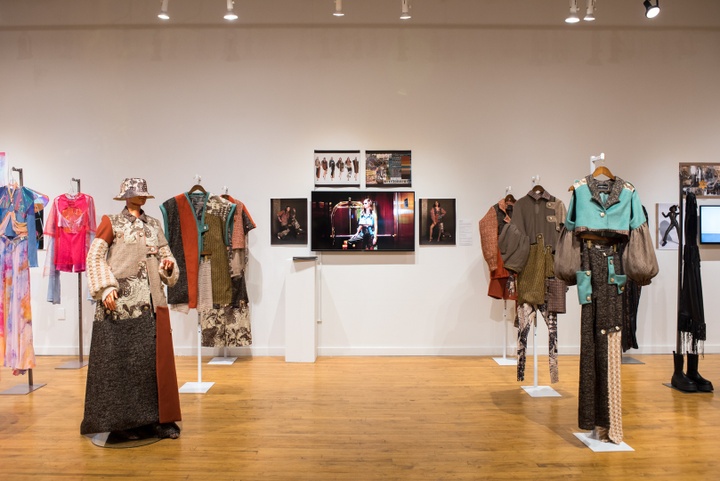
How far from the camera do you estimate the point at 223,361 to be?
5902 millimetres

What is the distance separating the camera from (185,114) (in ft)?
20.5

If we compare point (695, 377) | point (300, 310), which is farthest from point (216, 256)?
point (695, 377)

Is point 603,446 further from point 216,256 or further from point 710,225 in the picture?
point 710,225

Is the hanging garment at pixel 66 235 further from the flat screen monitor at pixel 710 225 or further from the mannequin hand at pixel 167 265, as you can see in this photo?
the flat screen monitor at pixel 710 225

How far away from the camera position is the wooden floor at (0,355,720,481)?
3.15 m

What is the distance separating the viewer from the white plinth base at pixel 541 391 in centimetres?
462

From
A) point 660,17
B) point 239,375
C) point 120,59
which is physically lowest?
point 239,375

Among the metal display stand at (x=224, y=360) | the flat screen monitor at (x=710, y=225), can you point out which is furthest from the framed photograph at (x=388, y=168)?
the flat screen monitor at (x=710, y=225)

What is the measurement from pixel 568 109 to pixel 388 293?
10.1 ft

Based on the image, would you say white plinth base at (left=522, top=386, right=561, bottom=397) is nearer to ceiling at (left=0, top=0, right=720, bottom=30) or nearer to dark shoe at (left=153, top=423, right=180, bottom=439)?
dark shoe at (left=153, top=423, right=180, bottom=439)

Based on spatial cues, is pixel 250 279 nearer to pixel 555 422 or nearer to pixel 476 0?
pixel 555 422

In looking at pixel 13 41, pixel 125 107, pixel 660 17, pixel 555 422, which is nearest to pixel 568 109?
pixel 660 17

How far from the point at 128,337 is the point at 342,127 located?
3.60 m

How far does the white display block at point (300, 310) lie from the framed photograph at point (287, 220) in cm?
51
